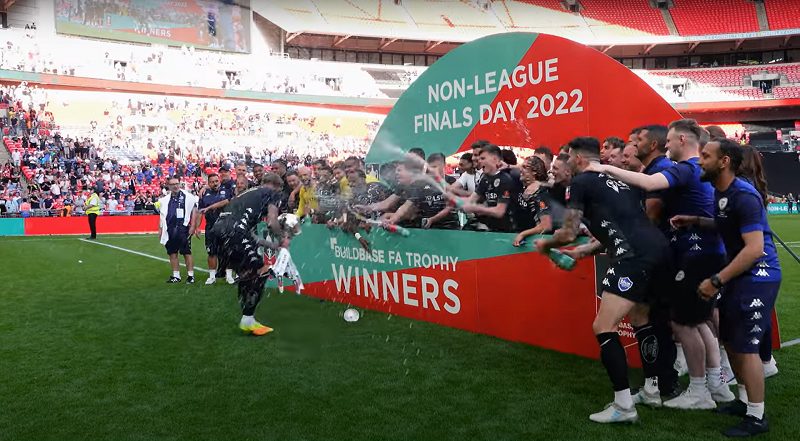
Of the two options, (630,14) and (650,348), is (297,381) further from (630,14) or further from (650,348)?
(630,14)

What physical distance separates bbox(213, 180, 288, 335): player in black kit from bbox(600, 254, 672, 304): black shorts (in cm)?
434

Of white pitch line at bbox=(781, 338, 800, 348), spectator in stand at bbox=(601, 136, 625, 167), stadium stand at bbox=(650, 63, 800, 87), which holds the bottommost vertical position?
white pitch line at bbox=(781, 338, 800, 348)

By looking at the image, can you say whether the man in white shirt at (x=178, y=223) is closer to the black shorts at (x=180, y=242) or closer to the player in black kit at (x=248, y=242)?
the black shorts at (x=180, y=242)

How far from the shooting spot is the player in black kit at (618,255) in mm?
4414

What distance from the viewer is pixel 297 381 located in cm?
561

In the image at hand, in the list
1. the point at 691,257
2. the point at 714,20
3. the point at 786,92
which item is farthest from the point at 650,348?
the point at 714,20

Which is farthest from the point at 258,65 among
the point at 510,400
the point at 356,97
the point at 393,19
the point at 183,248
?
the point at 510,400

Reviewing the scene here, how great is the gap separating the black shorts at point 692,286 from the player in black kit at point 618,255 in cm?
22

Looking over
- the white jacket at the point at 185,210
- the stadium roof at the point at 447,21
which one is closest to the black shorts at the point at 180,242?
the white jacket at the point at 185,210

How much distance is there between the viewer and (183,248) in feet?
38.6

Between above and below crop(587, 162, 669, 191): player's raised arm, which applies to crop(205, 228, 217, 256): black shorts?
below

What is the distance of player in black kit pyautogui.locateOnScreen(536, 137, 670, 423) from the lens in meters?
4.41

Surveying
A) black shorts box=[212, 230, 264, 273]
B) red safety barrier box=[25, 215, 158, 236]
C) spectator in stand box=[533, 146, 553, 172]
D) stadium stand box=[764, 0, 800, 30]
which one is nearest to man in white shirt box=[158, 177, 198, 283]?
black shorts box=[212, 230, 264, 273]

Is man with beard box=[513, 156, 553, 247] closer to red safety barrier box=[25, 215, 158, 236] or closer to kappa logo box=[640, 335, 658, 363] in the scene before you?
kappa logo box=[640, 335, 658, 363]
